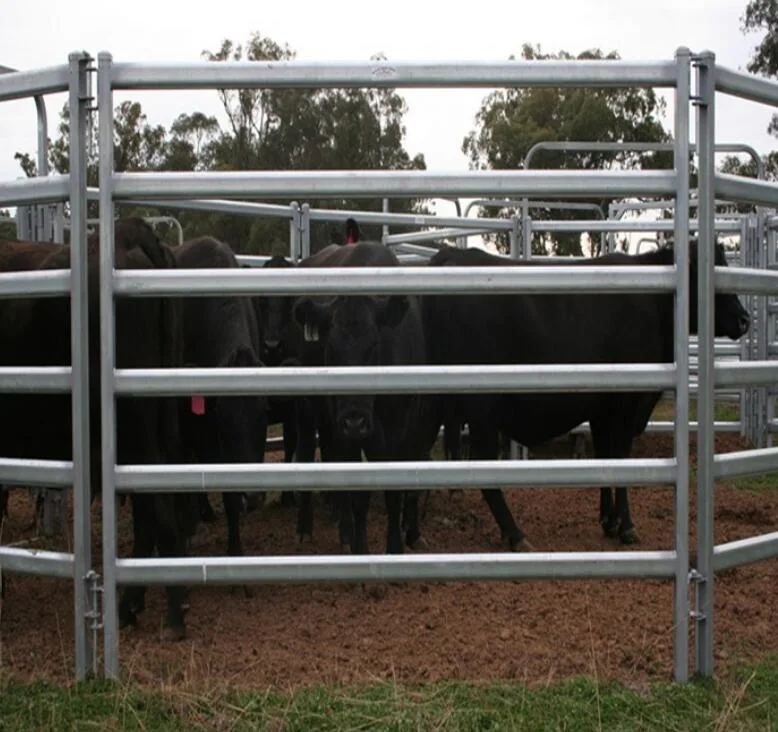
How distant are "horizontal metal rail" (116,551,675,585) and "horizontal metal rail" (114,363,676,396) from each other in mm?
600

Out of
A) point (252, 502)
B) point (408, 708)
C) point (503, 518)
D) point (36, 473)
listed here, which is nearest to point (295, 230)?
point (252, 502)

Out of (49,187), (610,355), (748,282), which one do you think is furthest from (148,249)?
(610,355)

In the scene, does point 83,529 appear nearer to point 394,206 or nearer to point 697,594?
point 697,594

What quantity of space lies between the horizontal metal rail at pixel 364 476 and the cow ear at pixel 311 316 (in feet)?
7.27

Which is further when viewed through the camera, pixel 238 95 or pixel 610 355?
pixel 238 95

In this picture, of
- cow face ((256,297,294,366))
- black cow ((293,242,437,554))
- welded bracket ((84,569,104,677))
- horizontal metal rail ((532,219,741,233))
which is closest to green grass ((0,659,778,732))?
welded bracket ((84,569,104,677))

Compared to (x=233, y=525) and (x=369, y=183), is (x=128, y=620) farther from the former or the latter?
(x=369, y=183)

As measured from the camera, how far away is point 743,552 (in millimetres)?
4328

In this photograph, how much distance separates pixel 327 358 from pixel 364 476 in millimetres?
2222

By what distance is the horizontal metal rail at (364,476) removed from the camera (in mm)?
4043

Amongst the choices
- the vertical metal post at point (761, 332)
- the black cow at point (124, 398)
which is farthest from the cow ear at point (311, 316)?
the vertical metal post at point (761, 332)

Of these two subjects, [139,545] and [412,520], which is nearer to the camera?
[139,545]

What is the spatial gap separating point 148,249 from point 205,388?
1617 millimetres

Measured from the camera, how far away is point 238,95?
28.1m
